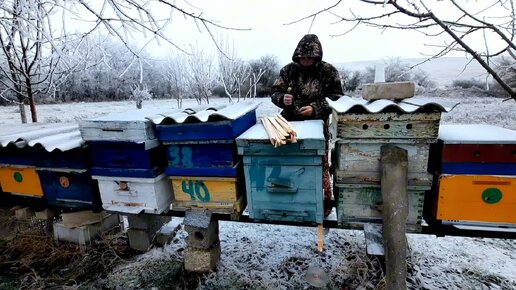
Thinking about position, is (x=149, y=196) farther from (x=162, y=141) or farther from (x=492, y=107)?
(x=492, y=107)

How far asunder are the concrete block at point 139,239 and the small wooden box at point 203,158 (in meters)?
1.12

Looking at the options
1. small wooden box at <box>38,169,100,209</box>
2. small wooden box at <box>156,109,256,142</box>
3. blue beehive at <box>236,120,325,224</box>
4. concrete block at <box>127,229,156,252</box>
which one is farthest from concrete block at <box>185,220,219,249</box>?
small wooden box at <box>38,169,100,209</box>

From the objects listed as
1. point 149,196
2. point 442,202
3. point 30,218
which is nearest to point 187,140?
point 149,196

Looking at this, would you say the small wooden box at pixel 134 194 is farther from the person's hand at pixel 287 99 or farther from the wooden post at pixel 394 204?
the wooden post at pixel 394 204

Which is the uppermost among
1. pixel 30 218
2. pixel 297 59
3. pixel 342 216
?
pixel 297 59

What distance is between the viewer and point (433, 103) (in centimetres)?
208

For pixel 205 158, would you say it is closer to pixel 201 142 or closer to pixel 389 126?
pixel 201 142

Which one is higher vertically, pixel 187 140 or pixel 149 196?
pixel 187 140

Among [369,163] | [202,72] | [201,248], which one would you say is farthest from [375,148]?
[202,72]

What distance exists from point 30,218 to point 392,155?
4029 mm

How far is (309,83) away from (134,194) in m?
2.15

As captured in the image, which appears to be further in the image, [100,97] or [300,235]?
[100,97]

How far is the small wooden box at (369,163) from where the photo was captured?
7.45 ft

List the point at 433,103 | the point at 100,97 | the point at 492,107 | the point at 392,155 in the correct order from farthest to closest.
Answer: the point at 100,97, the point at 492,107, the point at 392,155, the point at 433,103
